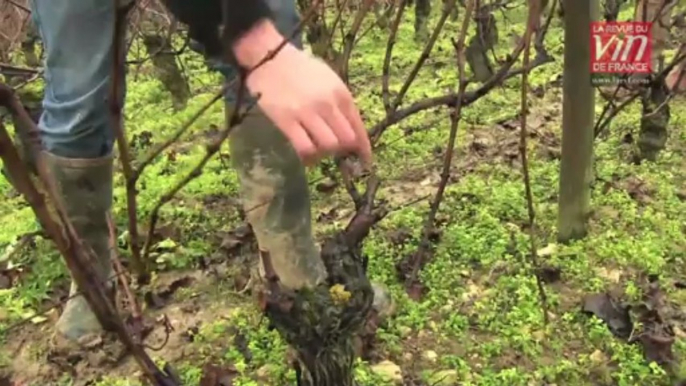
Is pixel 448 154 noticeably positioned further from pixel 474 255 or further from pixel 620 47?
pixel 620 47

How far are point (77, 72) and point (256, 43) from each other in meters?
0.93

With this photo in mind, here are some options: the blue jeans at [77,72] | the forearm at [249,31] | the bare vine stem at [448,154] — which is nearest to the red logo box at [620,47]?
the bare vine stem at [448,154]

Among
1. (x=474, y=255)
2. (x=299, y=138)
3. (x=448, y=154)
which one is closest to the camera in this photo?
(x=299, y=138)

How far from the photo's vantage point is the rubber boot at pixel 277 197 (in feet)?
5.49

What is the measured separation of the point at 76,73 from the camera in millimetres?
1661

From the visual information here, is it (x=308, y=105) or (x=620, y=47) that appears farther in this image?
(x=620, y=47)

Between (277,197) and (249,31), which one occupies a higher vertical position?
(249,31)

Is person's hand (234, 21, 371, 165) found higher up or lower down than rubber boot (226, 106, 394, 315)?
higher up

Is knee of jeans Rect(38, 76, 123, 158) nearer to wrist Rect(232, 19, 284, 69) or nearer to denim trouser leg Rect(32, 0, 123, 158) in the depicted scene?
denim trouser leg Rect(32, 0, 123, 158)

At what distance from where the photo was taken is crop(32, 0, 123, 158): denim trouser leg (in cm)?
162

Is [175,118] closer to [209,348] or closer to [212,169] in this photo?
[212,169]

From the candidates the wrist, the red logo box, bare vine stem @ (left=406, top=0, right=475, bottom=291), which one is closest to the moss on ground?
bare vine stem @ (left=406, top=0, right=475, bottom=291)

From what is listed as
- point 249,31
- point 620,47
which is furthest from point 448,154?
point 249,31

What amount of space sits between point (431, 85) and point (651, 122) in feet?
5.29
